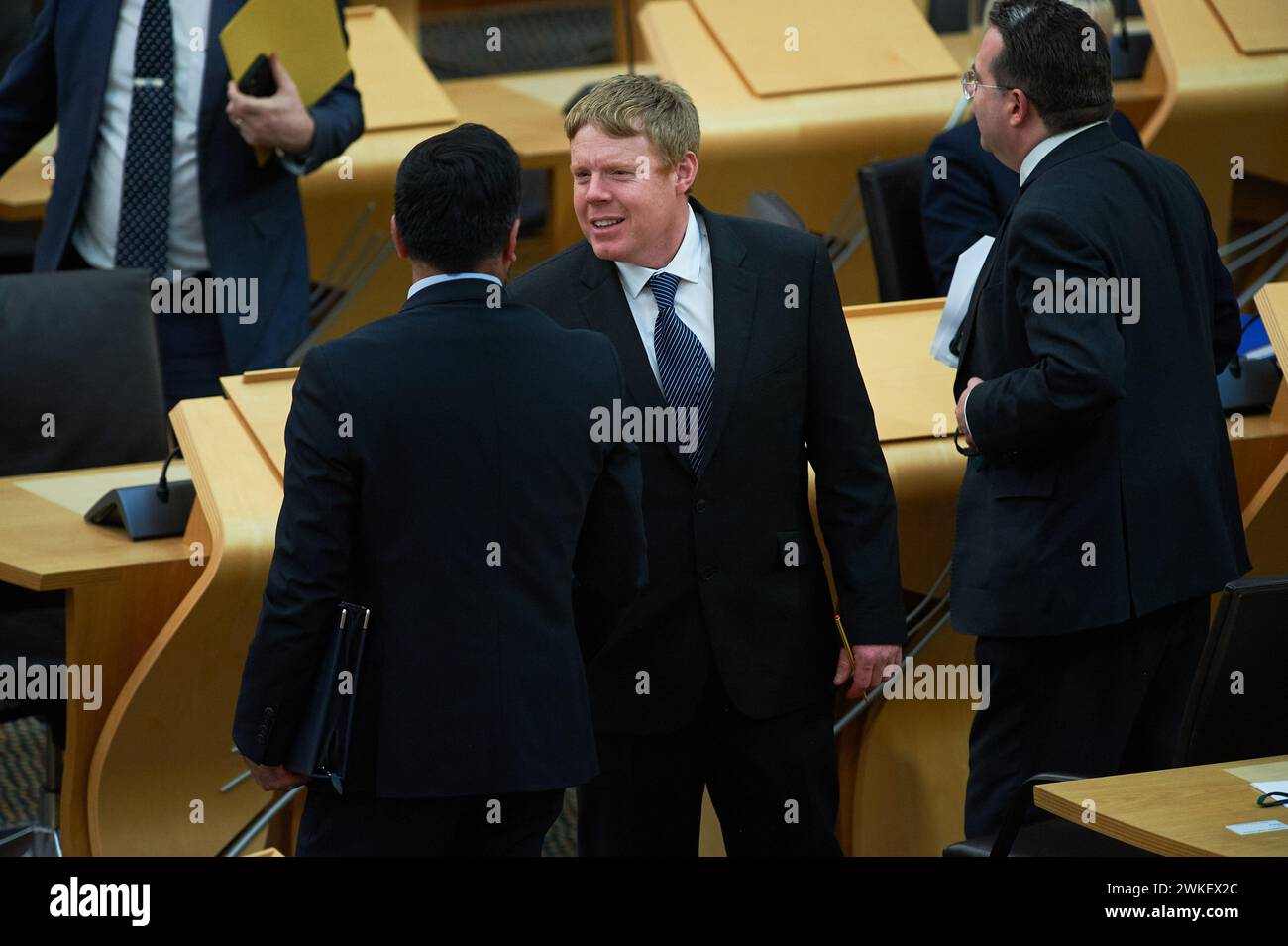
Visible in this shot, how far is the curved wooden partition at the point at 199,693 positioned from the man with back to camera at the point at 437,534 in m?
0.78

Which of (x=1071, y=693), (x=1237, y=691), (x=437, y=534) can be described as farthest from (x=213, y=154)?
(x=1237, y=691)

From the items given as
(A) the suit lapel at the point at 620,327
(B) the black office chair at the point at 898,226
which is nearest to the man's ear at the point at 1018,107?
(A) the suit lapel at the point at 620,327

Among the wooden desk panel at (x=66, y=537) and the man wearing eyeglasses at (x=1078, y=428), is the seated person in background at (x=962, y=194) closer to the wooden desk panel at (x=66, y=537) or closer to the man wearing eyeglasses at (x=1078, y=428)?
the man wearing eyeglasses at (x=1078, y=428)

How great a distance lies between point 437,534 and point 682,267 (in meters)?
0.69

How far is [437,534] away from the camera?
2248mm

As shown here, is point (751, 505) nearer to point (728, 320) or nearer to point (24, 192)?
point (728, 320)

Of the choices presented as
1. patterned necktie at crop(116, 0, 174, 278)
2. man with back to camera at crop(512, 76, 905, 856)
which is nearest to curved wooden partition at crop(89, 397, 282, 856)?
man with back to camera at crop(512, 76, 905, 856)

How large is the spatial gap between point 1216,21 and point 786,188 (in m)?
1.38

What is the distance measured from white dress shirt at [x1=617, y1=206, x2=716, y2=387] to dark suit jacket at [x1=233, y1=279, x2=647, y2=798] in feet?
1.40

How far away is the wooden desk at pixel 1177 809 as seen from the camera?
220 centimetres

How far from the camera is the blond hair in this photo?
106 inches

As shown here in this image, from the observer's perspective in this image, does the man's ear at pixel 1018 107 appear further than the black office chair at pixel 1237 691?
Yes
